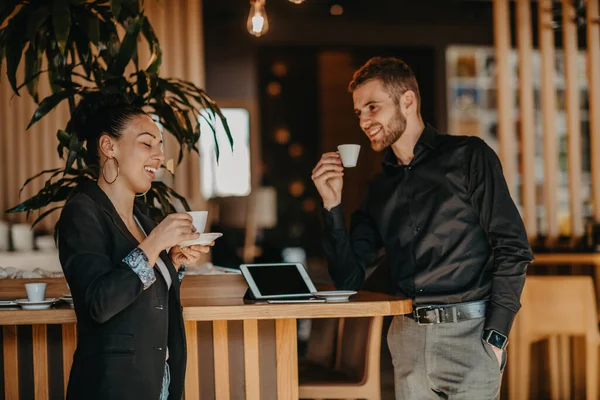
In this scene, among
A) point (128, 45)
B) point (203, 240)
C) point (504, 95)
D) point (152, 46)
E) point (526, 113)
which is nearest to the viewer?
point (203, 240)

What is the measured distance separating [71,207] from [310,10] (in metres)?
6.98

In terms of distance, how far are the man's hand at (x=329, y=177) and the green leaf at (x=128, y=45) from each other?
983 millimetres

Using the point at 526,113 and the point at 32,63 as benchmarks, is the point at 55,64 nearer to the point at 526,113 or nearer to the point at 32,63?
the point at 32,63

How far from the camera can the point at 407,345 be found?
101 inches

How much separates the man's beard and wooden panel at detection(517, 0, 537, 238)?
3825 mm

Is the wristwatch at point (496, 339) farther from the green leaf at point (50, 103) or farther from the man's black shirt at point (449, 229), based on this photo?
the green leaf at point (50, 103)

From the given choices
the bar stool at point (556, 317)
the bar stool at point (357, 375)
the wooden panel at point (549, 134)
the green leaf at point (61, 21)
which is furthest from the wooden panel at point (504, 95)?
the green leaf at point (61, 21)

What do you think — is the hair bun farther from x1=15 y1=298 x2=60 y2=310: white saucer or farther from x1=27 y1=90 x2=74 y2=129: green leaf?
x1=15 y1=298 x2=60 y2=310: white saucer

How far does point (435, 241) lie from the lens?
2545 millimetres

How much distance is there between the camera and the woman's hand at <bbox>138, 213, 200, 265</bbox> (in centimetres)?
205

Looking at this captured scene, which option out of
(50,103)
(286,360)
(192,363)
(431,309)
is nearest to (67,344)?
(192,363)

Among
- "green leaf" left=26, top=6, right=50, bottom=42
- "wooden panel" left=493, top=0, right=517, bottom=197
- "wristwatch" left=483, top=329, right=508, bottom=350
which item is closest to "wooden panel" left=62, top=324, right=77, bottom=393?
"green leaf" left=26, top=6, right=50, bottom=42

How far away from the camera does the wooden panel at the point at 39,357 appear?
282 centimetres

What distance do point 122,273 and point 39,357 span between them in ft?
3.35
